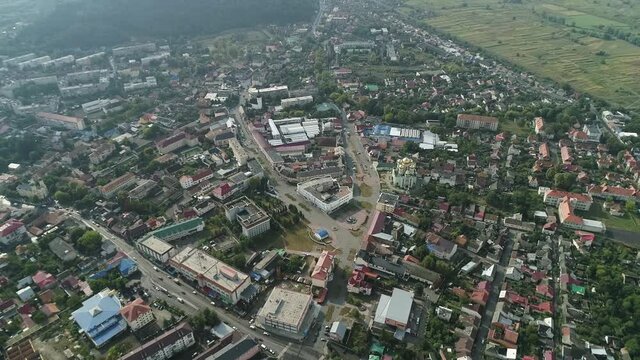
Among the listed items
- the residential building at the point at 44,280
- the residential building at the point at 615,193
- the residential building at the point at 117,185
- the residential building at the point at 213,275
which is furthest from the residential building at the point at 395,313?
the residential building at the point at 117,185

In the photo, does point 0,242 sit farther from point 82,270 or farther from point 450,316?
point 450,316

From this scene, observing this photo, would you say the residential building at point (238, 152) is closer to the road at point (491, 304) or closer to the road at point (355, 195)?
the road at point (355, 195)

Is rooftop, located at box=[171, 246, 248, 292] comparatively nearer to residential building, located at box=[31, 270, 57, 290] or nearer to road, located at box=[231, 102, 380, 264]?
road, located at box=[231, 102, 380, 264]

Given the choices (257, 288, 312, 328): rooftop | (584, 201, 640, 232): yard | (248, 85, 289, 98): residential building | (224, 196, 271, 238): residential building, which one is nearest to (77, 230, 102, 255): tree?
(224, 196, 271, 238): residential building

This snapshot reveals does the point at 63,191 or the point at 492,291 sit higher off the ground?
the point at 63,191

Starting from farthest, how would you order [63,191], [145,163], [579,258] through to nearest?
1. [145,163]
2. [63,191]
3. [579,258]

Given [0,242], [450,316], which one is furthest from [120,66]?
[450,316]

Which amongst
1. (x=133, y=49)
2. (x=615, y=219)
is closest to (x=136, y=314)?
(x=615, y=219)
